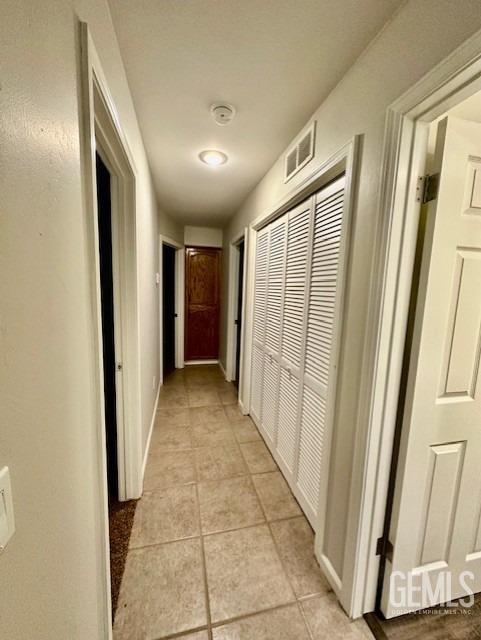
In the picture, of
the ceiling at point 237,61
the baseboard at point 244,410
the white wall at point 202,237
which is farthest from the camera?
the white wall at point 202,237

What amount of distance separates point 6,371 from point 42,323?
0.48 ft

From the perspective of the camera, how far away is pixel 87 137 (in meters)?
0.77

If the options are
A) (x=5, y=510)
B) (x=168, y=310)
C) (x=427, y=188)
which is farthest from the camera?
(x=168, y=310)

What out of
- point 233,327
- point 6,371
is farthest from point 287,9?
point 233,327

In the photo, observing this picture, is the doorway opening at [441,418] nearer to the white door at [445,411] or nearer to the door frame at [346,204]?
the white door at [445,411]

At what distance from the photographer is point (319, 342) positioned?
152 centimetres

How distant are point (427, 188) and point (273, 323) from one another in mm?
1439

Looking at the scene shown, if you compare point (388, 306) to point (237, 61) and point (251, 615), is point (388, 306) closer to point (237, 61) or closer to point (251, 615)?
point (237, 61)

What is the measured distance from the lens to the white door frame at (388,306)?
86 cm

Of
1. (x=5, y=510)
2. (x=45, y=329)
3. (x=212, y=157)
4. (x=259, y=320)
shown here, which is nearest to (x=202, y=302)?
(x=259, y=320)

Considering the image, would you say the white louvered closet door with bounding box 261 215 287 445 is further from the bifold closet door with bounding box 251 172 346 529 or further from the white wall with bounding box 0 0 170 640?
the white wall with bounding box 0 0 170 640

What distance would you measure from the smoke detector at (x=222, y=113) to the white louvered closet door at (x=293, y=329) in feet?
2.13

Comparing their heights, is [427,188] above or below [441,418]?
above

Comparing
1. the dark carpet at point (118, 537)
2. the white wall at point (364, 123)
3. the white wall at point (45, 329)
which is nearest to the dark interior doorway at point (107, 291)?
the dark carpet at point (118, 537)
